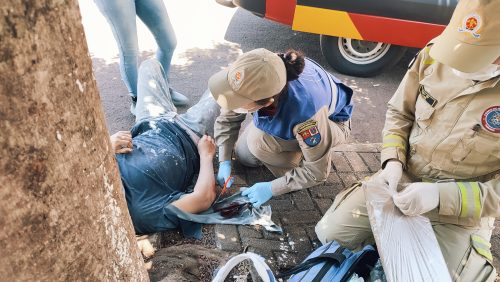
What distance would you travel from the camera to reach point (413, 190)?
194 centimetres

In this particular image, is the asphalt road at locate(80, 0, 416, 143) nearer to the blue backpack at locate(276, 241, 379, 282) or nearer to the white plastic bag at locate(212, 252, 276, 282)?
the blue backpack at locate(276, 241, 379, 282)

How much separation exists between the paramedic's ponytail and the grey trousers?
872 mm

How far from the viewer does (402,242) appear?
6.31 ft

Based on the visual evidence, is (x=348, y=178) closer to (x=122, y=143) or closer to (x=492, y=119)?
(x=492, y=119)

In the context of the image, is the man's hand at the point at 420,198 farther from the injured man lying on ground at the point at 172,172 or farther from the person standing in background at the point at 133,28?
the person standing in background at the point at 133,28

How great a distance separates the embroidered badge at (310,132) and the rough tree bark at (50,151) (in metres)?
1.47

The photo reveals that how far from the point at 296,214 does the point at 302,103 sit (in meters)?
0.81

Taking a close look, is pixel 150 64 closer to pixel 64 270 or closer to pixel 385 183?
pixel 385 183

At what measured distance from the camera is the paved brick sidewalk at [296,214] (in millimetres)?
2389

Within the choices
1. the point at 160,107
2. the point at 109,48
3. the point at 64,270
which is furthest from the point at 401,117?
the point at 109,48

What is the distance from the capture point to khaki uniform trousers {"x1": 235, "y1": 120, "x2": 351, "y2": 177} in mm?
2744

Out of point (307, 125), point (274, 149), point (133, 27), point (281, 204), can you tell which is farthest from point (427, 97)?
point (133, 27)

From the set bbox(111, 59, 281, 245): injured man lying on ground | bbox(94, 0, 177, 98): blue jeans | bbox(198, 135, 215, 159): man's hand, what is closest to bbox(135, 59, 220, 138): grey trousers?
bbox(111, 59, 281, 245): injured man lying on ground

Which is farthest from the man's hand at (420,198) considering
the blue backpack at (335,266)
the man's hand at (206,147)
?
the man's hand at (206,147)
